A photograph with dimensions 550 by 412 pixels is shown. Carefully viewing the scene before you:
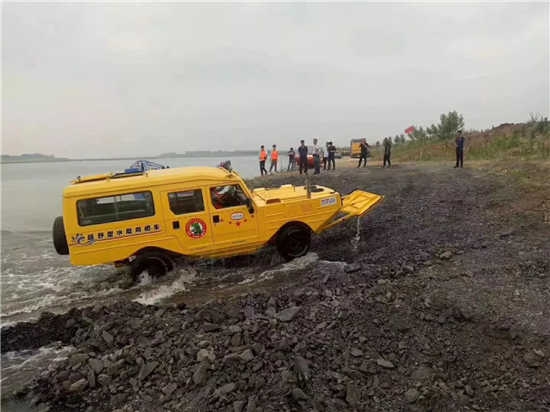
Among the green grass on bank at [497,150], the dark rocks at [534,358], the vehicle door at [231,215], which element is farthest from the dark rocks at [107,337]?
the green grass on bank at [497,150]

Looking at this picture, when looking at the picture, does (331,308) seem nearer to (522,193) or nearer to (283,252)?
(283,252)

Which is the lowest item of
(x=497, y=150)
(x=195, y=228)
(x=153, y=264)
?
(x=153, y=264)

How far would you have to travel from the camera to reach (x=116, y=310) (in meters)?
6.67

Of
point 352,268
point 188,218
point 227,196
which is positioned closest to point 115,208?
point 188,218

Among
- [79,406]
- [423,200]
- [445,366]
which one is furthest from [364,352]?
[423,200]

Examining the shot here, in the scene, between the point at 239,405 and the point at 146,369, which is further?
the point at 146,369

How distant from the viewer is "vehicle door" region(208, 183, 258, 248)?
8688 mm

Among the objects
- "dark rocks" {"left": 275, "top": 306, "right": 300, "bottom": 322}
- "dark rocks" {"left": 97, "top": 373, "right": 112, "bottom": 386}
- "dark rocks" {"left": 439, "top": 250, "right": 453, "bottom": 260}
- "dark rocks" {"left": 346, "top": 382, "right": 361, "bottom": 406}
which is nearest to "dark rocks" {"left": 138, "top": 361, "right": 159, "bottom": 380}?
"dark rocks" {"left": 97, "top": 373, "right": 112, "bottom": 386}

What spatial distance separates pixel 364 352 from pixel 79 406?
3.63 metres

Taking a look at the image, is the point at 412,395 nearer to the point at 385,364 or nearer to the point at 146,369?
the point at 385,364

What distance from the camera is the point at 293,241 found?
9312 millimetres

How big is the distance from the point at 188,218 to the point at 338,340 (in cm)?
477

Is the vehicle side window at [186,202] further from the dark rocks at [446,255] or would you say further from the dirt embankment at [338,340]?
the dark rocks at [446,255]

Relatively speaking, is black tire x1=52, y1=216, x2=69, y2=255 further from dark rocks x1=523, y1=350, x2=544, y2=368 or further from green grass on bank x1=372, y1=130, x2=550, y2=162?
green grass on bank x1=372, y1=130, x2=550, y2=162
